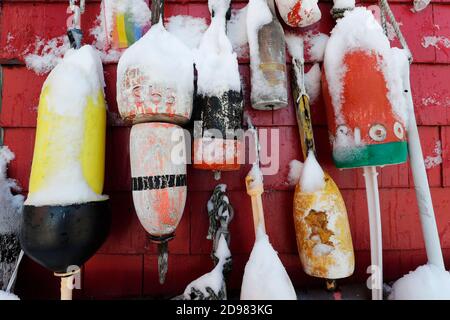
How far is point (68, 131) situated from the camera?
770 mm

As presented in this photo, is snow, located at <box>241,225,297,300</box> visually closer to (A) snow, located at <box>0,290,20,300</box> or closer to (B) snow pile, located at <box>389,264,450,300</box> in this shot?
(B) snow pile, located at <box>389,264,450,300</box>

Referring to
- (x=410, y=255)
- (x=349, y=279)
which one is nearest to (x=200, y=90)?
(x=349, y=279)

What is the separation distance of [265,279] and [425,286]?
1.52 ft

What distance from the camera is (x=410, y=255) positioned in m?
0.98

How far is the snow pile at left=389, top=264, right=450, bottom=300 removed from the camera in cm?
80

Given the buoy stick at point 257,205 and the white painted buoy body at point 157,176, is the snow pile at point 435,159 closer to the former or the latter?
the buoy stick at point 257,205

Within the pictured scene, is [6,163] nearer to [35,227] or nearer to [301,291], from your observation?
[35,227]

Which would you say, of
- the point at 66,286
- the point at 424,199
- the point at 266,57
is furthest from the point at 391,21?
the point at 66,286

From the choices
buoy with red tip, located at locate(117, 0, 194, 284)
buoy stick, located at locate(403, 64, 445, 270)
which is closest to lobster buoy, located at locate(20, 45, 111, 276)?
buoy with red tip, located at locate(117, 0, 194, 284)

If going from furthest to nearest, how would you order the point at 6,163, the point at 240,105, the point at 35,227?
1. the point at 6,163
2. the point at 240,105
3. the point at 35,227

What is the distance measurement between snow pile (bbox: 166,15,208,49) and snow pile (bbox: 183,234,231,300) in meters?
0.63

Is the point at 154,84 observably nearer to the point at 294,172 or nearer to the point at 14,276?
the point at 294,172

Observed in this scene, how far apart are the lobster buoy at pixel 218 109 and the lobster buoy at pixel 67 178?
0.29 m

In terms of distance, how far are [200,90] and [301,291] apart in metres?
0.69
